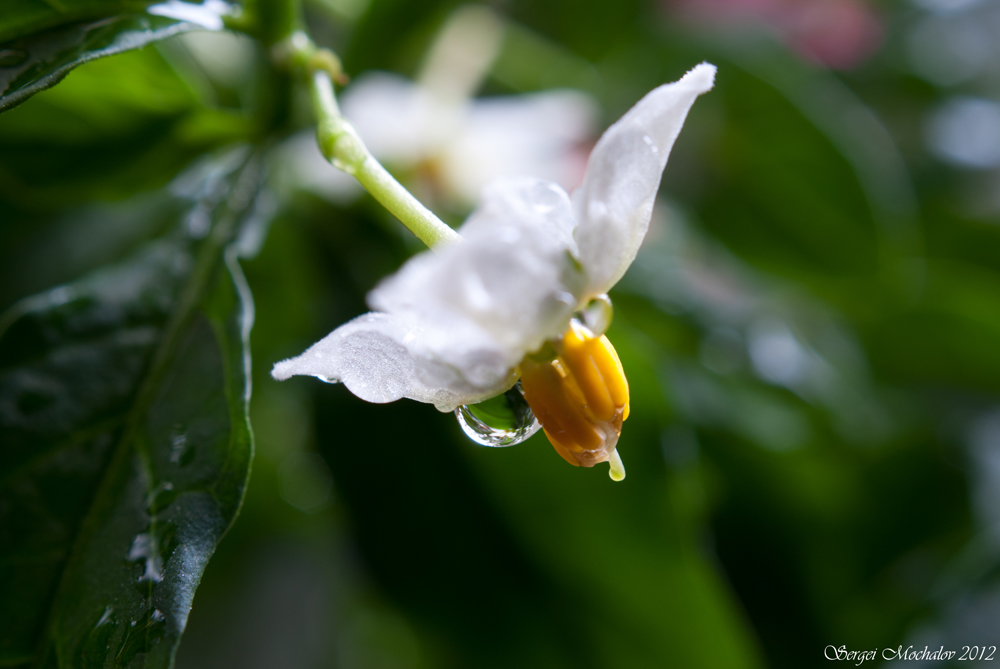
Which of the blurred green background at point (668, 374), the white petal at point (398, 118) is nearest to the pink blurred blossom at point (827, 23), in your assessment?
the blurred green background at point (668, 374)

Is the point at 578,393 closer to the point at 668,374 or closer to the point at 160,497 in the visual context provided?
the point at 160,497

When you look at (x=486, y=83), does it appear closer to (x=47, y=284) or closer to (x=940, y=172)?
(x=47, y=284)

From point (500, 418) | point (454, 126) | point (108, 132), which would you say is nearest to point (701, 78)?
point (500, 418)

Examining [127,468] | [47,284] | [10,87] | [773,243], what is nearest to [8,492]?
[127,468]

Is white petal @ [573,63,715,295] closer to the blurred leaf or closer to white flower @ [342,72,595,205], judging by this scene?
the blurred leaf

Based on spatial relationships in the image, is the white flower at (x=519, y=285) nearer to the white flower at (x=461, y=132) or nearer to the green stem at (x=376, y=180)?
the green stem at (x=376, y=180)

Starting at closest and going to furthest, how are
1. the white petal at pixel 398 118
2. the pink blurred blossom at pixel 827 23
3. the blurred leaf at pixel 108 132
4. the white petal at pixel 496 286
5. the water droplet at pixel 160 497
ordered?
the white petal at pixel 496 286 → the water droplet at pixel 160 497 → the blurred leaf at pixel 108 132 → the white petal at pixel 398 118 → the pink blurred blossom at pixel 827 23
